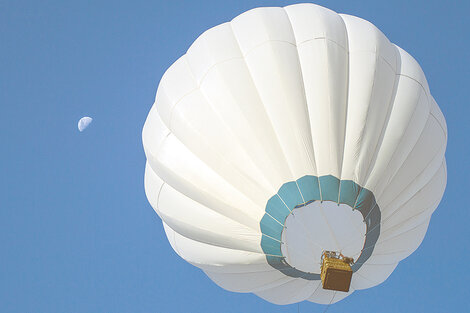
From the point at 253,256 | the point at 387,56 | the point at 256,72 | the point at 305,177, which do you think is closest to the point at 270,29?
the point at 256,72

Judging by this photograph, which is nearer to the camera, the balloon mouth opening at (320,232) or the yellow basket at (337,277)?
the yellow basket at (337,277)

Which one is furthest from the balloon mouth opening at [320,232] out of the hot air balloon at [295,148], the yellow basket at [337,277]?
the yellow basket at [337,277]

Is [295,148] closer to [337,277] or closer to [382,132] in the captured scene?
[382,132]

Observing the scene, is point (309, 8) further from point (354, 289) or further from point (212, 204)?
point (354, 289)

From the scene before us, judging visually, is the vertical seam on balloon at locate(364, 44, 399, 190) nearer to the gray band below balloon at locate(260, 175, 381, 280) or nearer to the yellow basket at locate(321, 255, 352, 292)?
the gray band below balloon at locate(260, 175, 381, 280)

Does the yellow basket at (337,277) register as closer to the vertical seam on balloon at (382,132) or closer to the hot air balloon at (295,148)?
the hot air balloon at (295,148)

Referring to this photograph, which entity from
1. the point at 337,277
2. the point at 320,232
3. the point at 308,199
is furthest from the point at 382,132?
the point at 337,277

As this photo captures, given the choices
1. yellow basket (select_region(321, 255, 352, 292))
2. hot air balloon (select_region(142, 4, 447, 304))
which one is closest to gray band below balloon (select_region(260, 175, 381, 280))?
hot air balloon (select_region(142, 4, 447, 304))
